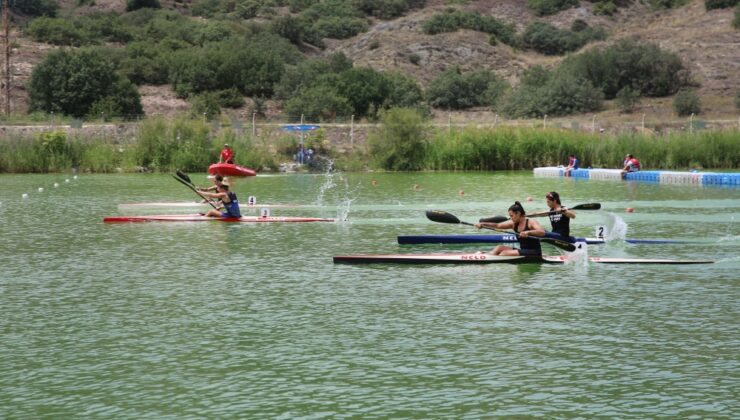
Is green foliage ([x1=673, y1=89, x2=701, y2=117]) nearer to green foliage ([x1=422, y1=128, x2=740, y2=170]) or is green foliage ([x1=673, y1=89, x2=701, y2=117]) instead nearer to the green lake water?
green foliage ([x1=422, y1=128, x2=740, y2=170])

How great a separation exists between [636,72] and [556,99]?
32.7 feet

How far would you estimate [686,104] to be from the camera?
256ft

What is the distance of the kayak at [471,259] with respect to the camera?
878 inches

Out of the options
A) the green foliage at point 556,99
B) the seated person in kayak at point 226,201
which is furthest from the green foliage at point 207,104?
the seated person in kayak at point 226,201

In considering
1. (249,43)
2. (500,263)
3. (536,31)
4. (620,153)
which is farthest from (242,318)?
(536,31)

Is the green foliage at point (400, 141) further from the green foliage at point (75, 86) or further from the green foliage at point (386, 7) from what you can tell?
the green foliage at point (386, 7)

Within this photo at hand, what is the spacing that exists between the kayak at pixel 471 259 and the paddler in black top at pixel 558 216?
63 centimetres

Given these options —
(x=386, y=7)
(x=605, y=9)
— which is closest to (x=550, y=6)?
(x=605, y=9)

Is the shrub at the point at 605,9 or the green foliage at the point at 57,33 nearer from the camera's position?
the green foliage at the point at 57,33

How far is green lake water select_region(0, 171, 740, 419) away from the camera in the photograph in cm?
1267

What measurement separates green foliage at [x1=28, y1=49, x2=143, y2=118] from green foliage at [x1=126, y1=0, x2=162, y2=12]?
1388 inches

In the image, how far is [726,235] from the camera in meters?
27.3

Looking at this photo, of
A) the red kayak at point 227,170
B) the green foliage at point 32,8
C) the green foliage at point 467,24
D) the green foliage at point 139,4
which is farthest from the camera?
the green foliage at point 139,4

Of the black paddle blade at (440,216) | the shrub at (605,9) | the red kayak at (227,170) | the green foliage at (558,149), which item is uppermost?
the shrub at (605,9)
